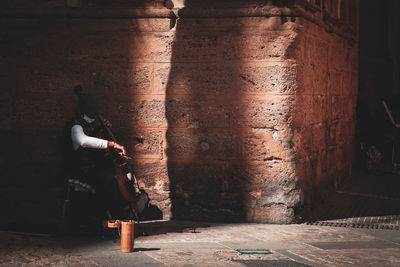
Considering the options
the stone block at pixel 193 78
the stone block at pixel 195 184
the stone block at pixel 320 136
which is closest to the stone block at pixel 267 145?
the stone block at pixel 195 184

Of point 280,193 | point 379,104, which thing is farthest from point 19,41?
point 379,104

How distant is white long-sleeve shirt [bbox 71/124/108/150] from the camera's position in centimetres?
703

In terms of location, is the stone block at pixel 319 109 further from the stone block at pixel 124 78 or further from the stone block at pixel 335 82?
the stone block at pixel 124 78

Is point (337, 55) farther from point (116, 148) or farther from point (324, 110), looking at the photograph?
point (116, 148)

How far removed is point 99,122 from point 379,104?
10407 mm

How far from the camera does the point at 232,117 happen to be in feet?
26.6

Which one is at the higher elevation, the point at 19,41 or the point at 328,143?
the point at 19,41

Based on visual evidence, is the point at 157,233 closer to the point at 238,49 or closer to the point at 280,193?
the point at 280,193

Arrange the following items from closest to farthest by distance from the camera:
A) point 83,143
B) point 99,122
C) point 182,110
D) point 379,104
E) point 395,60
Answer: point 83,143
point 99,122
point 182,110
point 379,104
point 395,60

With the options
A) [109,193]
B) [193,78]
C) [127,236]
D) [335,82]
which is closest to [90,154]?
[109,193]

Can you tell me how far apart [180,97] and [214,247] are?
209 cm

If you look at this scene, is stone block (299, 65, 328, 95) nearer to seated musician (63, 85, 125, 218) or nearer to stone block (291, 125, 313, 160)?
stone block (291, 125, 313, 160)

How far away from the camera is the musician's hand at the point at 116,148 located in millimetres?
7066

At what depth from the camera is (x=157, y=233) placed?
293 inches
